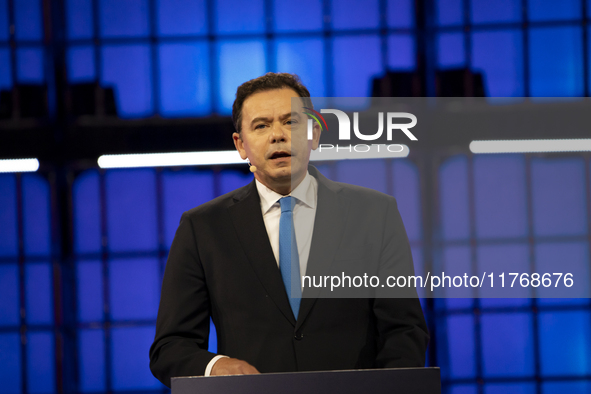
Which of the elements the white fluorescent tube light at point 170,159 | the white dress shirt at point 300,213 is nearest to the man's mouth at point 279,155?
the white dress shirt at point 300,213

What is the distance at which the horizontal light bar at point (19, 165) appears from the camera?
306cm

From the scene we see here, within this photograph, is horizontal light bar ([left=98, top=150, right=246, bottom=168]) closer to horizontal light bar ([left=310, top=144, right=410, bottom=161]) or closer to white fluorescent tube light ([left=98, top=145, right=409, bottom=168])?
white fluorescent tube light ([left=98, top=145, right=409, bottom=168])

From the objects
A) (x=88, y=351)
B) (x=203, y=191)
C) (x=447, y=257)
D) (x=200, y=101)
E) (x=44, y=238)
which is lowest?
(x=88, y=351)

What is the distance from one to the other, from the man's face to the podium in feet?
2.45

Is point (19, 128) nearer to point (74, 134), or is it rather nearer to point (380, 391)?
point (74, 134)

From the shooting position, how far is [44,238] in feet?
10.2

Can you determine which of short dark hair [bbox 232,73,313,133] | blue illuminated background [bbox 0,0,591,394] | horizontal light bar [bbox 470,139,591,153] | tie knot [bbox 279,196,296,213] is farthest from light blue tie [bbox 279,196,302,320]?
blue illuminated background [bbox 0,0,591,394]

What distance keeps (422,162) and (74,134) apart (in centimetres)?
221

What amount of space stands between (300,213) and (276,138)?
0.24 m

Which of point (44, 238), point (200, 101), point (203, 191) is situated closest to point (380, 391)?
point (203, 191)

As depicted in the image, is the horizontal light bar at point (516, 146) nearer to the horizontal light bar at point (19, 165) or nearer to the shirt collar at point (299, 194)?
the shirt collar at point (299, 194)

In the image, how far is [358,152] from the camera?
1.67 m

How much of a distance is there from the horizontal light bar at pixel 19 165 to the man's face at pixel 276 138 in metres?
2.02

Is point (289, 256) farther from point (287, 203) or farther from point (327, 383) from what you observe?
point (327, 383)
